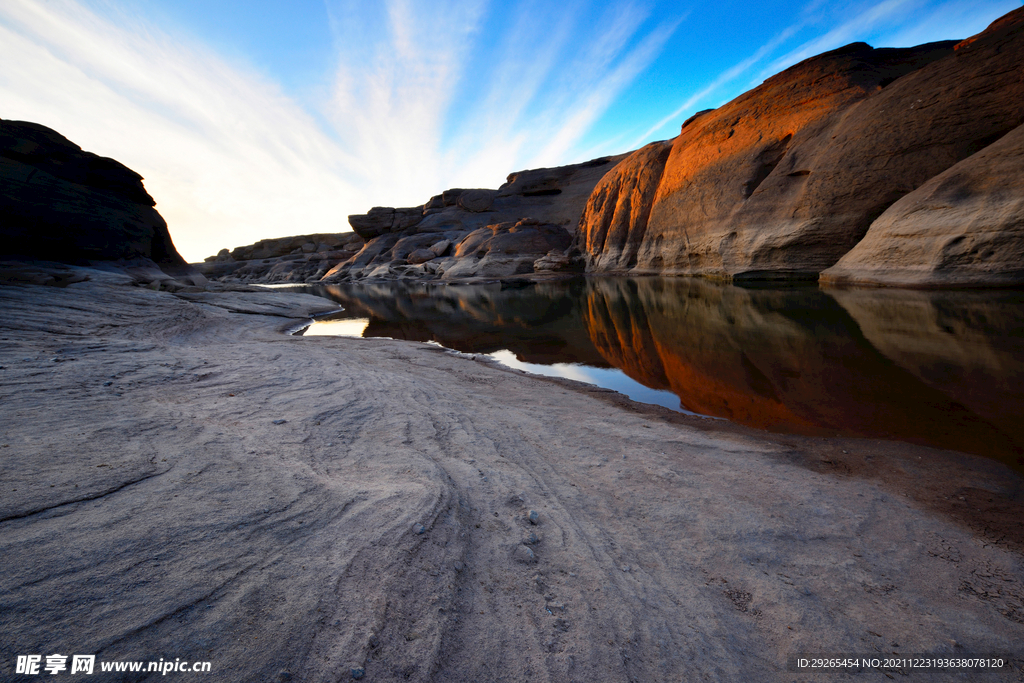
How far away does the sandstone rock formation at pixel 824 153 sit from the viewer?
446 inches

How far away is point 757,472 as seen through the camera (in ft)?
9.46

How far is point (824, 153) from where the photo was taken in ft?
48.1

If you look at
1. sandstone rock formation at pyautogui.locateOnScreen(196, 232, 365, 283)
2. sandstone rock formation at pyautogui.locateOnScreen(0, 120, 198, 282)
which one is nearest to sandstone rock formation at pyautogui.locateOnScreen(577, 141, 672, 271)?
sandstone rock formation at pyautogui.locateOnScreen(0, 120, 198, 282)

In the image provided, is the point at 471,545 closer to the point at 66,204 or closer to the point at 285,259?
the point at 66,204

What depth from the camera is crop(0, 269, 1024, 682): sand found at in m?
1.32

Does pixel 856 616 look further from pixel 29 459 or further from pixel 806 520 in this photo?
pixel 29 459

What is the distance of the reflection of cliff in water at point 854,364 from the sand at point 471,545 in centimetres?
77

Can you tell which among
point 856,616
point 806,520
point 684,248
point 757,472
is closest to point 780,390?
point 757,472

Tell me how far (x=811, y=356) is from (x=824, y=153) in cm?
1350

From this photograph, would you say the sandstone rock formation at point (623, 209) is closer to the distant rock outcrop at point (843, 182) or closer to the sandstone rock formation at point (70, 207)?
the distant rock outcrop at point (843, 182)

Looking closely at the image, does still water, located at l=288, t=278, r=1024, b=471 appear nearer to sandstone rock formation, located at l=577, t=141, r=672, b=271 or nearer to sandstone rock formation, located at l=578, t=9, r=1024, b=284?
sandstone rock formation, located at l=578, t=9, r=1024, b=284

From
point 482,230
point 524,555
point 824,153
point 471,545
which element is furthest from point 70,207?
point 824,153

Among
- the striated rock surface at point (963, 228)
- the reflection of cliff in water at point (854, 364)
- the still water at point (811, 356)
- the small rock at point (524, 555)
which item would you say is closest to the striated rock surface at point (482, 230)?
the still water at point (811, 356)

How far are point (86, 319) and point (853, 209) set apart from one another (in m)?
21.9
